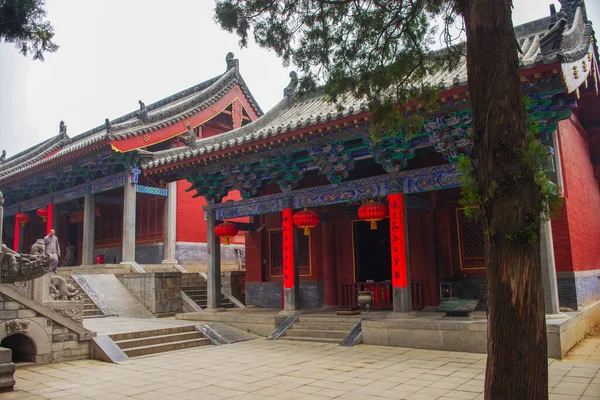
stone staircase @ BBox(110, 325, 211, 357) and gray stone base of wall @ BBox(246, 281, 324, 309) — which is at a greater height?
gray stone base of wall @ BBox(246, 281, 324, 309)

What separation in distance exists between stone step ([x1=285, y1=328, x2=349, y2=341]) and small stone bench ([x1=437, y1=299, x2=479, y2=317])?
5.94 feet

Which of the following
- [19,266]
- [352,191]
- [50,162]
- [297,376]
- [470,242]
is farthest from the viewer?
[50,162]

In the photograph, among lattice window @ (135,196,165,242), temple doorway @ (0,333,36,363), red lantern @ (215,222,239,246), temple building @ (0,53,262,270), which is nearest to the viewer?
temple doorway @ (0,333,36,363)

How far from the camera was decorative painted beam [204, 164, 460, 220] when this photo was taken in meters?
8.35

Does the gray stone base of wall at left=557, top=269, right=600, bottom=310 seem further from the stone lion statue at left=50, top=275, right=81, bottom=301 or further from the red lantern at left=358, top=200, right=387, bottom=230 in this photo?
the stone lion statue at left=50, top=275, right=81, bottom=301

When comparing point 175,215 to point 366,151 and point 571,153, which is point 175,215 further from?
point 571,153

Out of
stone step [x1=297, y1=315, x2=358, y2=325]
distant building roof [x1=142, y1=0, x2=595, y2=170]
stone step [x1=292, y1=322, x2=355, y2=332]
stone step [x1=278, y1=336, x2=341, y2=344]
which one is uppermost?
distant building roof [x1=142, y1=0, x2=595, y2=170]

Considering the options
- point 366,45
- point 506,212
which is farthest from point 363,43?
point 506,212

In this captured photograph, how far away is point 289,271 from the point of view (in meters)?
10.1

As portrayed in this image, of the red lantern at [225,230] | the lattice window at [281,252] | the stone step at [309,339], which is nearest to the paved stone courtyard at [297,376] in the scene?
the stone step at [309,339]

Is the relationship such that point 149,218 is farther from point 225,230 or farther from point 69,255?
point 225,230

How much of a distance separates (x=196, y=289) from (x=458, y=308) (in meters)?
8.05

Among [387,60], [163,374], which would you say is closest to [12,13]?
[387,60]

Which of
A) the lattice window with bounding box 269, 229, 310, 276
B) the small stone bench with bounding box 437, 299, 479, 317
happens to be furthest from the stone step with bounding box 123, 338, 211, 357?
the small stone bench with bounding box 437, 299, 479, 317
